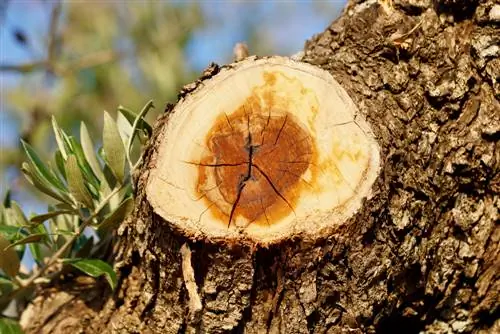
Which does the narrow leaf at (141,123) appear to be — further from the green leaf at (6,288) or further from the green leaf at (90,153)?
the green leaf at (6,288)

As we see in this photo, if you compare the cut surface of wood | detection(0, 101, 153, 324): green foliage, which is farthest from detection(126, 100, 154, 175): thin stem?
the cut surface of wood

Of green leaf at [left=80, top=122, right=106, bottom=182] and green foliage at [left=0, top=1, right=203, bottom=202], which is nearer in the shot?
green leaf at [left=80, top=122, right=106, bottom=182]

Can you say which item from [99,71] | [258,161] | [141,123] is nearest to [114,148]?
[141,123]

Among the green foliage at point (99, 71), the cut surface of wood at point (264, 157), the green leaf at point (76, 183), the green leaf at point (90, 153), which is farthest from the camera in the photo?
the green foliage at point (99, 71)

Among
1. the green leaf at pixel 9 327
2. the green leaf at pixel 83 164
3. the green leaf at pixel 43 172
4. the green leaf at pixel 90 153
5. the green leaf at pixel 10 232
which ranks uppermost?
the green leaf at pixel 90 153

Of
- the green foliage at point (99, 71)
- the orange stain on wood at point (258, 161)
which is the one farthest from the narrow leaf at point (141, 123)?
the green foliage at point (99, 71)

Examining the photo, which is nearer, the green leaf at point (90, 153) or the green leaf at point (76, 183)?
the green leaf at point (76, 183)

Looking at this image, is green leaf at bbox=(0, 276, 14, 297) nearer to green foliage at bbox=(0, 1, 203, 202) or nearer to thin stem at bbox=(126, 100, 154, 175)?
thin stem at bbox=(126, 100, 154, 175)
